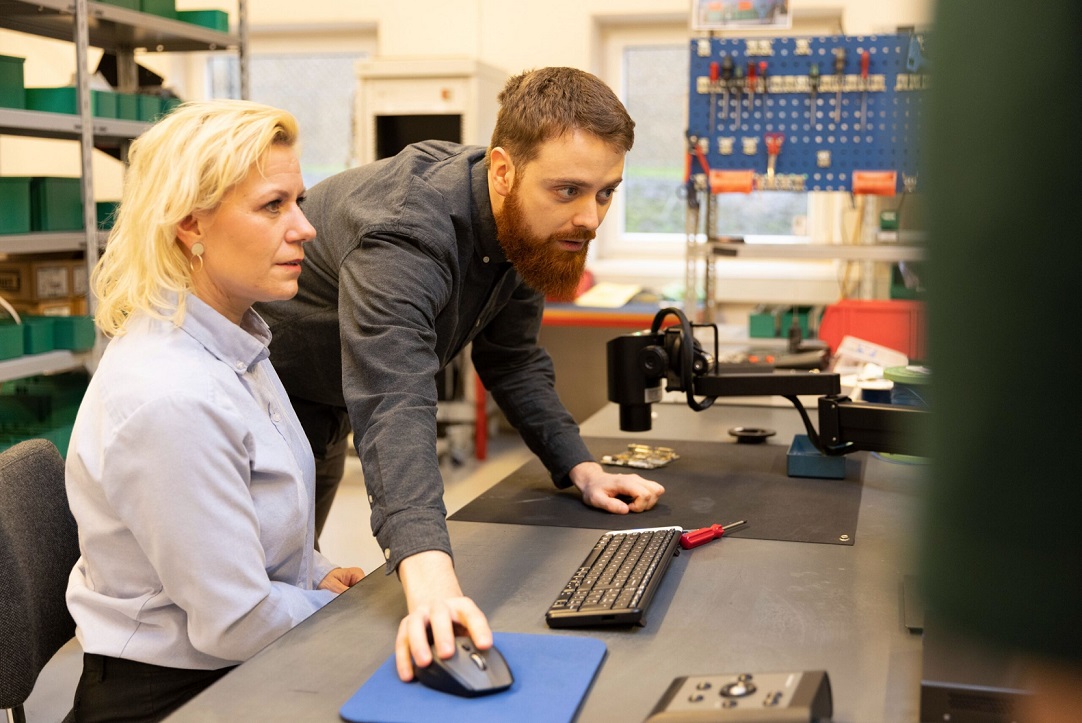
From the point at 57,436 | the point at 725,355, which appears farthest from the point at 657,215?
the point at 57,436

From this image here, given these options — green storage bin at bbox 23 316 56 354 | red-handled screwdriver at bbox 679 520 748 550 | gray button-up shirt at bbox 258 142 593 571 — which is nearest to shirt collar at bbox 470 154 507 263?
gray button-up shirt at bbox 258 142 593 571

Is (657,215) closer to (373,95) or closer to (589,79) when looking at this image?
(373,95)

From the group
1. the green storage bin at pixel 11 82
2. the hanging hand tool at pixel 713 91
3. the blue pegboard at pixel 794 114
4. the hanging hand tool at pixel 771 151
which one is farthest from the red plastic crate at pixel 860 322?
the green storage bin at pixel 11 82

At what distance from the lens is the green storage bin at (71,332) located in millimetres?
3229

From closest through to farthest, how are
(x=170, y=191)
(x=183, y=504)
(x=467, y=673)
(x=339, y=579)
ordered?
(x=467, y=673) < (x=183, y=504) < (x=170, y=191) < (x=339, y=579)

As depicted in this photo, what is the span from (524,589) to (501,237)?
597 mm

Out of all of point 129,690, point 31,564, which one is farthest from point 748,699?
point 31,564

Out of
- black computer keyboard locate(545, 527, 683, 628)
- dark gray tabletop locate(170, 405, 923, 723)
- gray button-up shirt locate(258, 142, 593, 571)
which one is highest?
gray button-up shirt locate(258, 142, 593, 571)

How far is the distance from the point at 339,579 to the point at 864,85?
106 inches

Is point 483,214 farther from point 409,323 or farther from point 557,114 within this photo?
point 409,323

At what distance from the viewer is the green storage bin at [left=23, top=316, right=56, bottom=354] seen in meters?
3.11

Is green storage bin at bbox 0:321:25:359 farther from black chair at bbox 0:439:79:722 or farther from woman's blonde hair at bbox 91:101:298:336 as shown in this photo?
woman's blonde hair at bbox 91:101:298:336

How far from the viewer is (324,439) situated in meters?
2.12

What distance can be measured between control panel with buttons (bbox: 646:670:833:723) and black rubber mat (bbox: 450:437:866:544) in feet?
2.03
